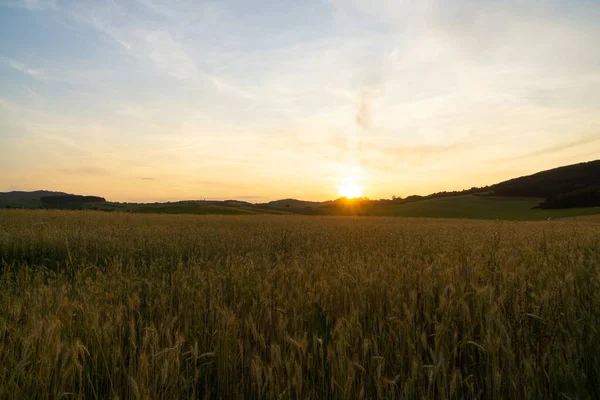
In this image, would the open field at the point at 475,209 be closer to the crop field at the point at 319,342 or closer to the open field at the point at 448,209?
the open field at the point at 448,209

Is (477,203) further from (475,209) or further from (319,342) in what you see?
(319,342)

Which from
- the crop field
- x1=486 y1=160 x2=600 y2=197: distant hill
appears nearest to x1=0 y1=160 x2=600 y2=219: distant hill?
x1=486 y1=160 x2=600 y2=197: distant hill

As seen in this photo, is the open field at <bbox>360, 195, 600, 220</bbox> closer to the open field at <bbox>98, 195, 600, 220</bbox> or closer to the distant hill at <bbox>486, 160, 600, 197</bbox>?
the open field at <bbox>98, 195, 600, 220</bbox>

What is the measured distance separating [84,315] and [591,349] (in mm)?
3740

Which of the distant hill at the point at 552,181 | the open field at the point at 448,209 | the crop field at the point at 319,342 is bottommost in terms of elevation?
the crop field at the point at 319,342

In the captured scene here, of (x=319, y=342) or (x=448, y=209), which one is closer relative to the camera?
(x=319, y=342)

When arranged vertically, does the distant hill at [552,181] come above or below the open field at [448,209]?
above

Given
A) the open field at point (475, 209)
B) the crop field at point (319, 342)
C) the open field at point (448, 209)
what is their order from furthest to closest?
the open field at point (475, 209) → the open field at point (448, 209) → the crop field at point (319, 342)

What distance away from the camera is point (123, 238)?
9.80 meters

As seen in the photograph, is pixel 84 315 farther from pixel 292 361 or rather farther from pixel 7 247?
pixel 7 247

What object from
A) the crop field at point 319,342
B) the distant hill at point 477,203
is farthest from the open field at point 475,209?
the crop field at point 319,342

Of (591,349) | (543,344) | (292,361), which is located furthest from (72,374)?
(591,349)

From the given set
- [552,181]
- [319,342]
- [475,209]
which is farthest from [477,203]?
[319,342]

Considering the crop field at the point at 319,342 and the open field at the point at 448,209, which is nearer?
the crop field at the point at 319,342
